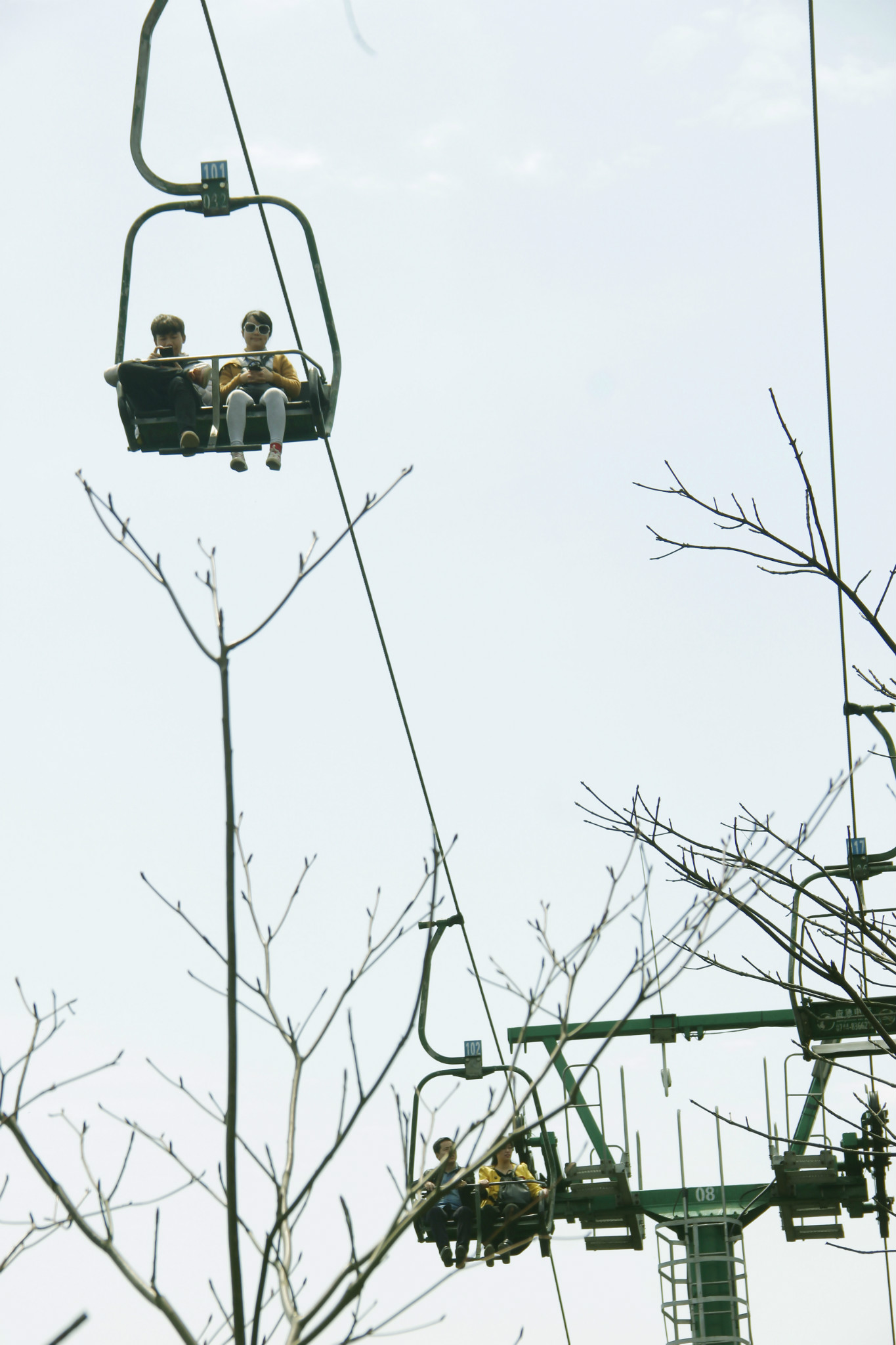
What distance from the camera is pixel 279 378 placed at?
8.48 m

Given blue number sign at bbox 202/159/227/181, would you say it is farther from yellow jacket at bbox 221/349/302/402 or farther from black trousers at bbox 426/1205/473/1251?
black trousers at bbox 426/1205/473/1251

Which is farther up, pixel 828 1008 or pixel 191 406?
pixel 191 406

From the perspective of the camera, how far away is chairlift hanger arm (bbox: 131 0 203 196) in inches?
265

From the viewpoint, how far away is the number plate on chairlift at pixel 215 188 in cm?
746

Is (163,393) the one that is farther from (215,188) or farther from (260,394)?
(215,188)

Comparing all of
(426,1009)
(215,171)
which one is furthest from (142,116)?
(426,1009)

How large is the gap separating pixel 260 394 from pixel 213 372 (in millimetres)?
311

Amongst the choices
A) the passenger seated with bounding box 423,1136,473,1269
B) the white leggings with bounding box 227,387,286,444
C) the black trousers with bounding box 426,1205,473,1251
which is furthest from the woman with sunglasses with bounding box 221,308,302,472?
the black trousers with bounding box 426,1205,473,1251

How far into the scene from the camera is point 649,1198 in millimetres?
12297

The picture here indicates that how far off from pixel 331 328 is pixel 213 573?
4.20 meters

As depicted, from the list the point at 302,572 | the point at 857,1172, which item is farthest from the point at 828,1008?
the point at 302,572

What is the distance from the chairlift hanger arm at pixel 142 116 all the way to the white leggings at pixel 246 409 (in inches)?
44.6

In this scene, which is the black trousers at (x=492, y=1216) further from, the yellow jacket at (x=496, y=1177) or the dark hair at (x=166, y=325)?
the dark hair at (x=166, y=325)

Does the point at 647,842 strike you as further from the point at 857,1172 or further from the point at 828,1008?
the point at 857,1172
